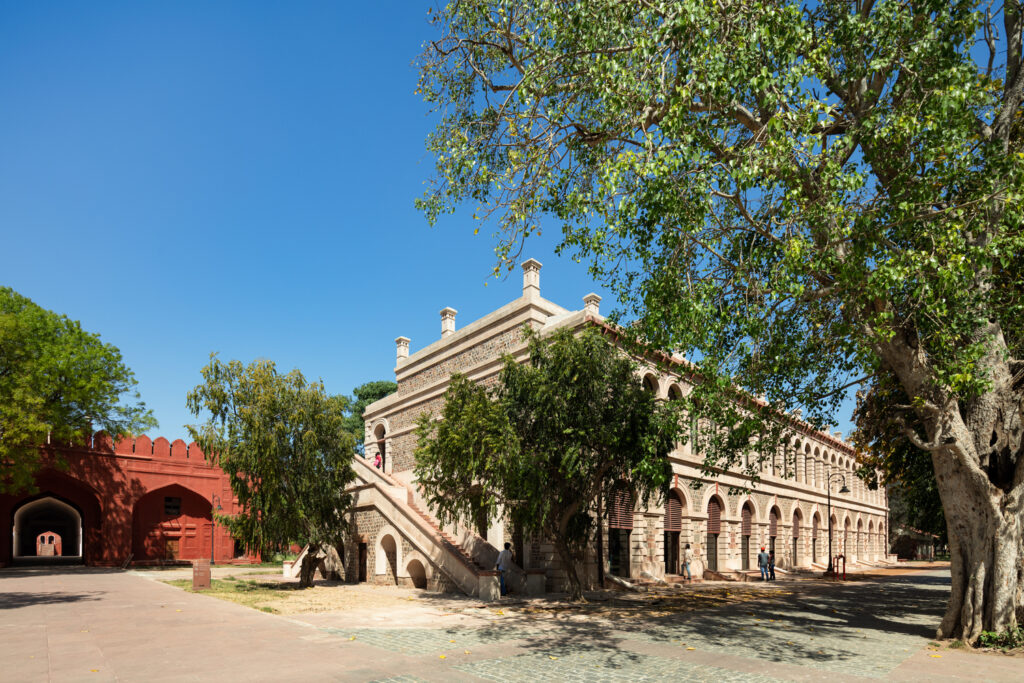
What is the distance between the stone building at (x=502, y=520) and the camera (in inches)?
817

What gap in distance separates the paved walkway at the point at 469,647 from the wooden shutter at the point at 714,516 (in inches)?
411

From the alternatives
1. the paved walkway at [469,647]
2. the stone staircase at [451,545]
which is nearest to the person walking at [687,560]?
the paved walkway at [469,647]

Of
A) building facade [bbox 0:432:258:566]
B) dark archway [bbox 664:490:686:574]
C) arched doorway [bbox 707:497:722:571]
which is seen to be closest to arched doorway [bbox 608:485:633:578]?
dark archway [bbox 664:490:686:574]

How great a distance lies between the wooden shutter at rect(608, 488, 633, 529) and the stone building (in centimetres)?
5

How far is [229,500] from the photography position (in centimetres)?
3447

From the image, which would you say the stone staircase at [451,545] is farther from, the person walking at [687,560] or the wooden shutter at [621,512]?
A: the person walking at [687,560]

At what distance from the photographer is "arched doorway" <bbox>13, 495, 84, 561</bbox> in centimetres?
4100

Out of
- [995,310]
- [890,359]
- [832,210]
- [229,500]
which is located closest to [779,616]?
[890,359]

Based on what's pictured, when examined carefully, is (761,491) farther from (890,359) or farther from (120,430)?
(120,430)

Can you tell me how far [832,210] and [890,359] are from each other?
4.02m

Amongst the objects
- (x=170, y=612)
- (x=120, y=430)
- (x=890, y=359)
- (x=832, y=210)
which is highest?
(x=832, y=210)

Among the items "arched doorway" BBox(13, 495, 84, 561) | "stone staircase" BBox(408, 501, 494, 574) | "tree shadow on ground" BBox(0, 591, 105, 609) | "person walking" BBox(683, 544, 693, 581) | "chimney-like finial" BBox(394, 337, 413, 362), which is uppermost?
"chimney-like finial" BBox(394, 337, 413, 362)

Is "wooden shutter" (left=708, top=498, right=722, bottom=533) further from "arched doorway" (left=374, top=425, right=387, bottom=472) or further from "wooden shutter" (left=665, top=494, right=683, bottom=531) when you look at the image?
"arched doorway" (left=374, top=425, right=387, bottom=472)

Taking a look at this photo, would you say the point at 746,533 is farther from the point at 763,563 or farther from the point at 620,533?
the point at 620,533
